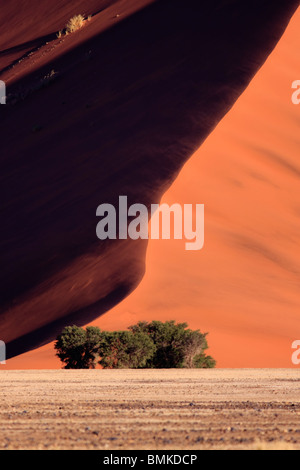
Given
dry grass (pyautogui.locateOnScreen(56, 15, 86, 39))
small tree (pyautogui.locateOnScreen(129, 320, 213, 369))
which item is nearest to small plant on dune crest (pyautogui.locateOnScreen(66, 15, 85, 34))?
dry grass (pyautogui.locateOnScreen(56, 15, 86, 39))

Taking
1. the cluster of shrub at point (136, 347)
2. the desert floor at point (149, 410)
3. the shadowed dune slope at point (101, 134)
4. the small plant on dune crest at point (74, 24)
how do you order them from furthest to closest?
1. the small plant on dune crest at point (74, 24)
2. the shadowed dune slope at point (101, 134)
3. the cluster of shrub at point (136, 347)
4. the desert floor at point (149, 410)

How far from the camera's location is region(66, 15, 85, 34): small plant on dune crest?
166 feet

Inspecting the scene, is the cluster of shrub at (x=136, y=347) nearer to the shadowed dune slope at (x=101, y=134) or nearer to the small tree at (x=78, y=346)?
the small tree at (x=78, y=346)

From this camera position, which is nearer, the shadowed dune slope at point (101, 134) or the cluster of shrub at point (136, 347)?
the cluster of shrub at point (136, 347)

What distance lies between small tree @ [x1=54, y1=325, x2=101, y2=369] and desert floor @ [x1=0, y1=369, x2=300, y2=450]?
1.27m

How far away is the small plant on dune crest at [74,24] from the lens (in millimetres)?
50450

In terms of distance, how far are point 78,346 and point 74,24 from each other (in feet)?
108

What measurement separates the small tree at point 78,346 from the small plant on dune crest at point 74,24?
31.9 m

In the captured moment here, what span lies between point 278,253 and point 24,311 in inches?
279

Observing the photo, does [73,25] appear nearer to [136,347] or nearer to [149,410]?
[136,347]

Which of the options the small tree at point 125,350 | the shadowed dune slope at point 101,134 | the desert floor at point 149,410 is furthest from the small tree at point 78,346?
the shadowed dune slope at point 101,134

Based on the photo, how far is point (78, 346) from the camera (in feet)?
68.6

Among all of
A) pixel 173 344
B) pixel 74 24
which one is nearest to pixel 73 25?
pixel 74 24
